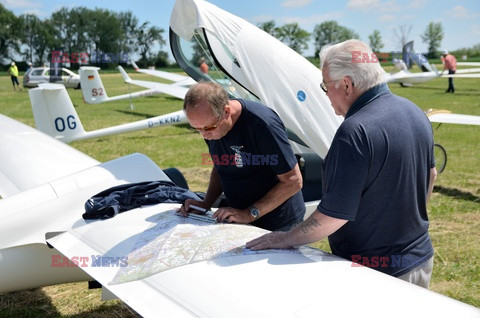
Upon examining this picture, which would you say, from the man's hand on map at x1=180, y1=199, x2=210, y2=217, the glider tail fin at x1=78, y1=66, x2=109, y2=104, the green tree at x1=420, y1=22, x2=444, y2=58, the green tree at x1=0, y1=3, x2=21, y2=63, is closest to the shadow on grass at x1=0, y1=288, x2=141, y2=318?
the man's hand on map at x1=180, y1=199, x2=210, y2=217

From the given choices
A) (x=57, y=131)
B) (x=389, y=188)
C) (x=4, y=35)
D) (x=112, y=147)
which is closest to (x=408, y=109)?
(x=389, y=188)

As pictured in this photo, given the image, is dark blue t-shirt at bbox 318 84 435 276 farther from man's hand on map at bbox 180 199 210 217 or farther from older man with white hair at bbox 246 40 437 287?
man's hand on map at bbox 180 199 210 217

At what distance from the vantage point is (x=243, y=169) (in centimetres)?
264

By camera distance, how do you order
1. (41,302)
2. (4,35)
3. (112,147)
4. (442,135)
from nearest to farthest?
(41,302)
(112,147)
(442,135)
(4,35)

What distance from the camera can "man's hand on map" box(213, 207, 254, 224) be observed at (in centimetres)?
250

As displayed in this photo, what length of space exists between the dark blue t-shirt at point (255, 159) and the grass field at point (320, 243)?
142 cm

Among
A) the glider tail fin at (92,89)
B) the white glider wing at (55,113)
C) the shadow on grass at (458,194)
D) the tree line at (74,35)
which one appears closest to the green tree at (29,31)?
the tree line at (74,35)

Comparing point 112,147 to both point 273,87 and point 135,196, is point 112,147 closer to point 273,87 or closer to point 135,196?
point 273,87

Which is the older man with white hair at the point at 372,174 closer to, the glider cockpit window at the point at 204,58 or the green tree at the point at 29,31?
the glider cockpit window at the point at 204,58

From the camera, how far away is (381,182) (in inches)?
70.2

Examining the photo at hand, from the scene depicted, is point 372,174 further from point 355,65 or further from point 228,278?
point 228,278

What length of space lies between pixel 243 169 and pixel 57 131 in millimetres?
Answer: 6714

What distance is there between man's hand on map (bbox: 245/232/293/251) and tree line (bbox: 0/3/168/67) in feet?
152

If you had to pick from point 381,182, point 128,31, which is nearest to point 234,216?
point 381,182
